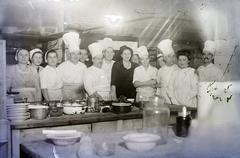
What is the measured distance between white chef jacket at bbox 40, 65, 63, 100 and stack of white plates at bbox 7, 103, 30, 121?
39 cm

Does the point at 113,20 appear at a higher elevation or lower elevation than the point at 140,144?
higher

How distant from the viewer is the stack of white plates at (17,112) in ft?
8.21

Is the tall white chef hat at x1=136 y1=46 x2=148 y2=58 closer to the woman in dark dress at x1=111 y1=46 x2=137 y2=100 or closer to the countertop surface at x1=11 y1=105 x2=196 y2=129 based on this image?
the woman in dark dress at x1=111 y1=46 x2=137 y2=100

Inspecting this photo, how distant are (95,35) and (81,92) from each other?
57 cm

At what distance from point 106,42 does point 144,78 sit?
601mm

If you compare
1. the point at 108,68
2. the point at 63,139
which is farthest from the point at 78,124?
the point at 63,139

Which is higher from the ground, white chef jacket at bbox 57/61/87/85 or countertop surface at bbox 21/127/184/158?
white chef jacket at bbox 57/61/87/85

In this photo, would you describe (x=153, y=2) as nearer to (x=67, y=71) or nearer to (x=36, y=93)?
(x=67, y=71)

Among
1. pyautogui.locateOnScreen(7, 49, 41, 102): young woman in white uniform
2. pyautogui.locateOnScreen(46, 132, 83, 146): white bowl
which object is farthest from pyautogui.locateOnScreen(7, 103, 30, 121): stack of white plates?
pyautogui.locateOnScreen(46, 132, 83, 146): white bowl

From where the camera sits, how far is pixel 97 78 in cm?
315

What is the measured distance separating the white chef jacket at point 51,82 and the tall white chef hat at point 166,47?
1.11 metres

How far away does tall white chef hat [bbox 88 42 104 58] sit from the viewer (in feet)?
10.1

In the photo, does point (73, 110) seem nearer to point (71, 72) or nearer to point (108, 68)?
point (71, 72)

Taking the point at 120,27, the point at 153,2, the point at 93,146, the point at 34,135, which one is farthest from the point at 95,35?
the point at 93,146
